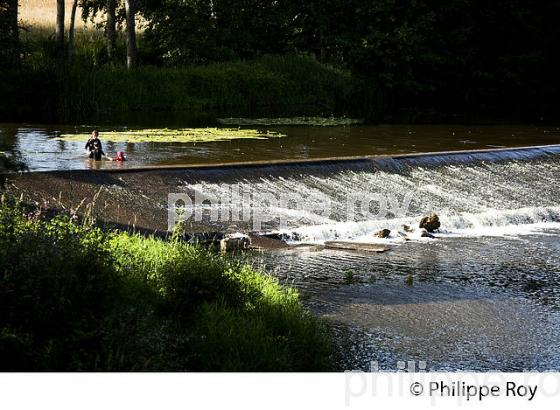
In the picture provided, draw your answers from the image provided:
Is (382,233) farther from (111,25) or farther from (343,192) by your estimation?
(111,25)

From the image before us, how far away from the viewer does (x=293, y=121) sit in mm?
30422

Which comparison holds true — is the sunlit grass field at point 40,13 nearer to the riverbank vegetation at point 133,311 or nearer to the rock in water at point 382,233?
the rock in water at point 382,233

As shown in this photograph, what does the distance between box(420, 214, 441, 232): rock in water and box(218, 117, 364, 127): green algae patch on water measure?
12799mm

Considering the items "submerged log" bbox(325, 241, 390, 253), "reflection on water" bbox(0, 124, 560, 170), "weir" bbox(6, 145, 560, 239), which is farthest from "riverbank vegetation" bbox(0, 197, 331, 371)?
"reflection on water" bbox(0, 124, 560, 170)

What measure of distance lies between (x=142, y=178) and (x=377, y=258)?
4.56 metres

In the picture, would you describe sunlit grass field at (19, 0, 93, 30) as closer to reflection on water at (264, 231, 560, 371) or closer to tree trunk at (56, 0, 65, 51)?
tree trunk at (56, 0, 65, 51)

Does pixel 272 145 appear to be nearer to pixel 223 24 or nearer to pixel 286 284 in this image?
pixel 286 284

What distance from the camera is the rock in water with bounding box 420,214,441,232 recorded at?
1700 centimetres

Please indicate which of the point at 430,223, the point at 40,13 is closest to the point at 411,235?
the point at 430,223

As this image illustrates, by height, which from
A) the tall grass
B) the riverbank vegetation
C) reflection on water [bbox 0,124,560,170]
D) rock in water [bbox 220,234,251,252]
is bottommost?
rock in water [bbox 220,234,251,252]

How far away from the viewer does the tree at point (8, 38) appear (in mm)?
31644

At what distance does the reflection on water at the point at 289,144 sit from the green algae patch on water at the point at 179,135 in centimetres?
55

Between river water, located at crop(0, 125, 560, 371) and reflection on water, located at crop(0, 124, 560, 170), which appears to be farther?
reflection on water, located at crop(0, 124, 560, 170)

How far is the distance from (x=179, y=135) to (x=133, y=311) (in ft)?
53.0
